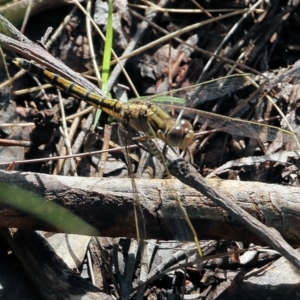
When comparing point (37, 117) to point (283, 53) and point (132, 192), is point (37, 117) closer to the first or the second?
point (132, 192)

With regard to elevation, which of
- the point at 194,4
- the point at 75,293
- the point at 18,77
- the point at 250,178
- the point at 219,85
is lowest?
the point at 75,293

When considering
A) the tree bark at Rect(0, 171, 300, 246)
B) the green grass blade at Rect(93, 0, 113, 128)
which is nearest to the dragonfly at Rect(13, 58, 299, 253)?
the tree bark at Rect(0, 171, 300, 246)

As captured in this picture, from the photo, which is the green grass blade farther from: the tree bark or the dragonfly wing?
the tree bark

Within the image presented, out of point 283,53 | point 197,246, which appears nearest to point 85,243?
point 197,246

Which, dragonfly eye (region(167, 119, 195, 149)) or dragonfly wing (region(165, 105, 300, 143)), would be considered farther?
dragonfly wing (region(165, 105, 300, 143))

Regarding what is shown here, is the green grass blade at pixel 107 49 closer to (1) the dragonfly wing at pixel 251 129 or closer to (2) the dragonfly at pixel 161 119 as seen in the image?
(2) the dragonfly at pixel 161 119
